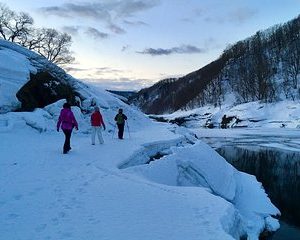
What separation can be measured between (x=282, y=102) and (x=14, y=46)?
186 feet

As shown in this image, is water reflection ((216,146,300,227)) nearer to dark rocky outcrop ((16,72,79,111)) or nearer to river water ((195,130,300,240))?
river water ((195,130,300,240))

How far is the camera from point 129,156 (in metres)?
15.3

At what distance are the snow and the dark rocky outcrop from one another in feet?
4.04

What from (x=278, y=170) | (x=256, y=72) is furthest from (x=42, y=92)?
(x=256, y=72)

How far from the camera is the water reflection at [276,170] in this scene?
57.5 ft

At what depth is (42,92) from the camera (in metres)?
24.7

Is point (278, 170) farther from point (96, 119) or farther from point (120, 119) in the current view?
point (96, 119)

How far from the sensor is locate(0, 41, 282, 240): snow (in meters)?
8.03

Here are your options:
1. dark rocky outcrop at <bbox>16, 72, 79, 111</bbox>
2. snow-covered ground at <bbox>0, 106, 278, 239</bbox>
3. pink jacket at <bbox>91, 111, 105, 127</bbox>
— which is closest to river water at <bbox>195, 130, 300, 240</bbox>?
snow-covered ground at <bbox>0, 106, 278, 239</bbox>

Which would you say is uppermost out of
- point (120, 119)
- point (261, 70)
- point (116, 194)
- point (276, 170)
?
point (261, 70)

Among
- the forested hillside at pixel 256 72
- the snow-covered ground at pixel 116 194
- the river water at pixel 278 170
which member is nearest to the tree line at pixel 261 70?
the forested hillside at pixel 256 72

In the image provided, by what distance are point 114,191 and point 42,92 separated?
622 inches

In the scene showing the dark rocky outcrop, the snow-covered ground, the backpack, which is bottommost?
the snow-covered ground

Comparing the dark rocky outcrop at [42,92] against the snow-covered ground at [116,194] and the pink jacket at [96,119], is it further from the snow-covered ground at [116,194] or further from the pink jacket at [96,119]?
the pink jacket at [96,119]
